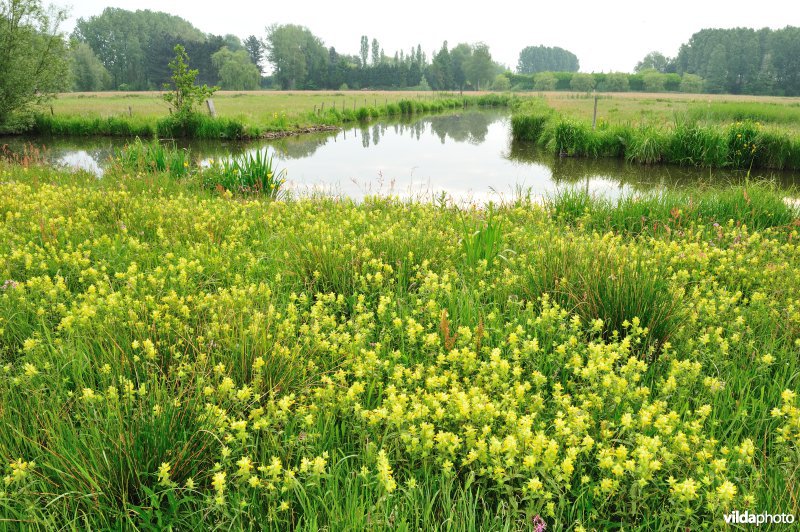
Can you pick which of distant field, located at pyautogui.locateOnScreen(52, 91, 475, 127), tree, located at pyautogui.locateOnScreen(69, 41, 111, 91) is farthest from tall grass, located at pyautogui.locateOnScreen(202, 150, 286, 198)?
tree, located at pyautogui.locateOnScreen(69, 41, 111, 91)

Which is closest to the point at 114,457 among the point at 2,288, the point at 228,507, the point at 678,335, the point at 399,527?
the point at 228,507

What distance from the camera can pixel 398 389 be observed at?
10.2 feet

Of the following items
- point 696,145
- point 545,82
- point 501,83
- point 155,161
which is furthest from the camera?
point 545,82

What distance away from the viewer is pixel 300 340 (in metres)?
3.55

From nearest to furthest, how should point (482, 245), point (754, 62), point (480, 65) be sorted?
1. point (482, 245)
2. point (754, 62)
3. point (480, 65)

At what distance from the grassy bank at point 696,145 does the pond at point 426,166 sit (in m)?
0.71

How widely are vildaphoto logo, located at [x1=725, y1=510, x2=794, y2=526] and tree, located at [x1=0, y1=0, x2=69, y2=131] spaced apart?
3286cm

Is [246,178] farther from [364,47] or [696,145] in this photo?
[364,47]

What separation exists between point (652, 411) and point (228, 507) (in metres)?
2.14

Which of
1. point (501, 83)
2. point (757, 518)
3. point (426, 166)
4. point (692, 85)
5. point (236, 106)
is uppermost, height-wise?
point (501, 83)

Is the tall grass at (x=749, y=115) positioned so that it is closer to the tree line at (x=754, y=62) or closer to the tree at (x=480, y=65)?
the tree line at (x=754, y=62)

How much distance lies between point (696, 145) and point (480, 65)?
104m

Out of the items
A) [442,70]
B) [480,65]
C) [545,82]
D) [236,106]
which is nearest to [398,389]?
[236,106]

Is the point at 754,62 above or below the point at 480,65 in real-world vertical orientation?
below
